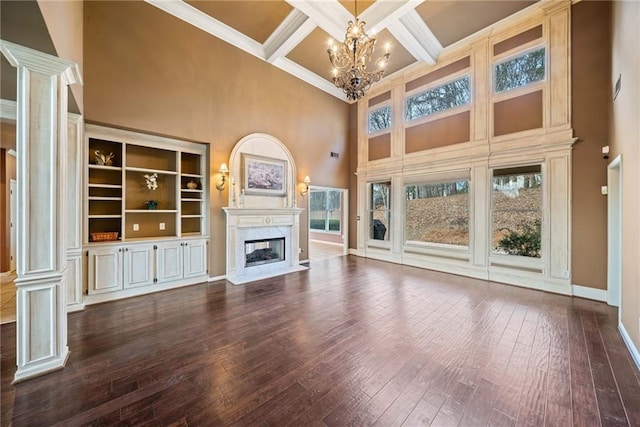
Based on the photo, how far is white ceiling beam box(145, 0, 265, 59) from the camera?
13.9ft

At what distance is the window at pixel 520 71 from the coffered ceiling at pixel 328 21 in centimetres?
84

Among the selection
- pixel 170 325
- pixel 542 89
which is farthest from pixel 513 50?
pixel 170 325

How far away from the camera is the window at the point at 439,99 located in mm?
5480

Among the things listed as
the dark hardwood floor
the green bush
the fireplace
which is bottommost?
the dark hardwood floor

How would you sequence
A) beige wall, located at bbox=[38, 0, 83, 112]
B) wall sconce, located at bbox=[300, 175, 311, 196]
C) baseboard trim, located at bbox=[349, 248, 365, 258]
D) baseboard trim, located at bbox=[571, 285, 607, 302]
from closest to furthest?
beige wall, located at bbox=[38, 0, 83, 112] → baseboard trim, located at bbox=[571, 285, 607, 302] → wall sconce, located at bbox=[300, 175, 311, 196] → baseboard trim, located at bbox=[349, 248, 365, 258]

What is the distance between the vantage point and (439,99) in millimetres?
5883

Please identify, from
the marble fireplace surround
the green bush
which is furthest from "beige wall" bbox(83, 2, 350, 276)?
the green bush

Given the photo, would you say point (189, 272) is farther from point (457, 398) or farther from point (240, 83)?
point (457, 398)

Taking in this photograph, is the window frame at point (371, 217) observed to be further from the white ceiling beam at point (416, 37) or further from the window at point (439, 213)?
the white ceiling beam at point (416, 37)

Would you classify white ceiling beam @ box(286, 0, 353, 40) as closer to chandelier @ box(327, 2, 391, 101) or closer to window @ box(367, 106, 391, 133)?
chandelier @ box(327, 2, 391, 101)

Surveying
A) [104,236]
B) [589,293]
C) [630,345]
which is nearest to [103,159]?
[104,236]

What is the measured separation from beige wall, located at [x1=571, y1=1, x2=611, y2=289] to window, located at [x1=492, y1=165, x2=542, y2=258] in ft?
1.68

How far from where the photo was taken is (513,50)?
188 inches

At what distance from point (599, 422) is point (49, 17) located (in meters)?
5.08
